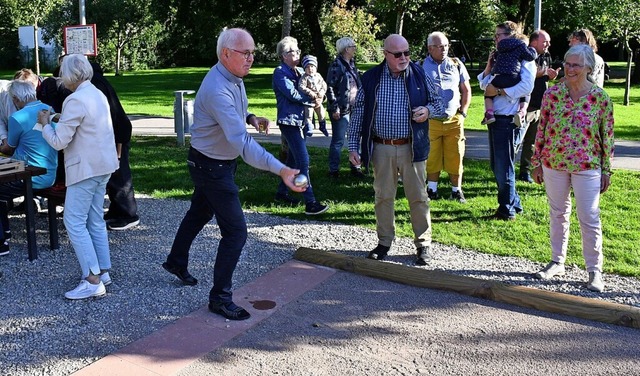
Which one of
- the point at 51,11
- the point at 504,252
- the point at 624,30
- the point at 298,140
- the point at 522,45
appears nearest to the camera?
the point at 504,252

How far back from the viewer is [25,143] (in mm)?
6176

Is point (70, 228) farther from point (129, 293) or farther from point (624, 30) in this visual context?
point (624, 30)

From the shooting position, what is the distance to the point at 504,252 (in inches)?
243

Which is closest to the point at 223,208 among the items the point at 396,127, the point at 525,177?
the point at 396,127

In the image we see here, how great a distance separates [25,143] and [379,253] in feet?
10.8

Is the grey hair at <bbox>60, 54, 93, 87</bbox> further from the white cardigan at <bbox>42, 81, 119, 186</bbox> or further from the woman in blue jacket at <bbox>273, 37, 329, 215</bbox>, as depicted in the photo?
the woman in blue jacket at <bbox>273, 37, 329, 215</bbox>

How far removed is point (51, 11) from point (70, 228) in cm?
4079

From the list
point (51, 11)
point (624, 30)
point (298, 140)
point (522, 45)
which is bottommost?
point (298, 140)

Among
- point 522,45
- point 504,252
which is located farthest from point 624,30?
point 504,252

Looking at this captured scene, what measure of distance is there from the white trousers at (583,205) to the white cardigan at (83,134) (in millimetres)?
3330

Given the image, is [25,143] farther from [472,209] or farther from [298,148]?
[472,209]

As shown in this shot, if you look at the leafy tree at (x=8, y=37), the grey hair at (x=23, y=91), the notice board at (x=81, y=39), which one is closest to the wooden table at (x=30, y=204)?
the grey hair at (x=23, y=91)

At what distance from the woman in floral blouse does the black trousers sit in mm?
4020

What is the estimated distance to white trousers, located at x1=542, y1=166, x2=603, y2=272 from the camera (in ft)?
16.8
